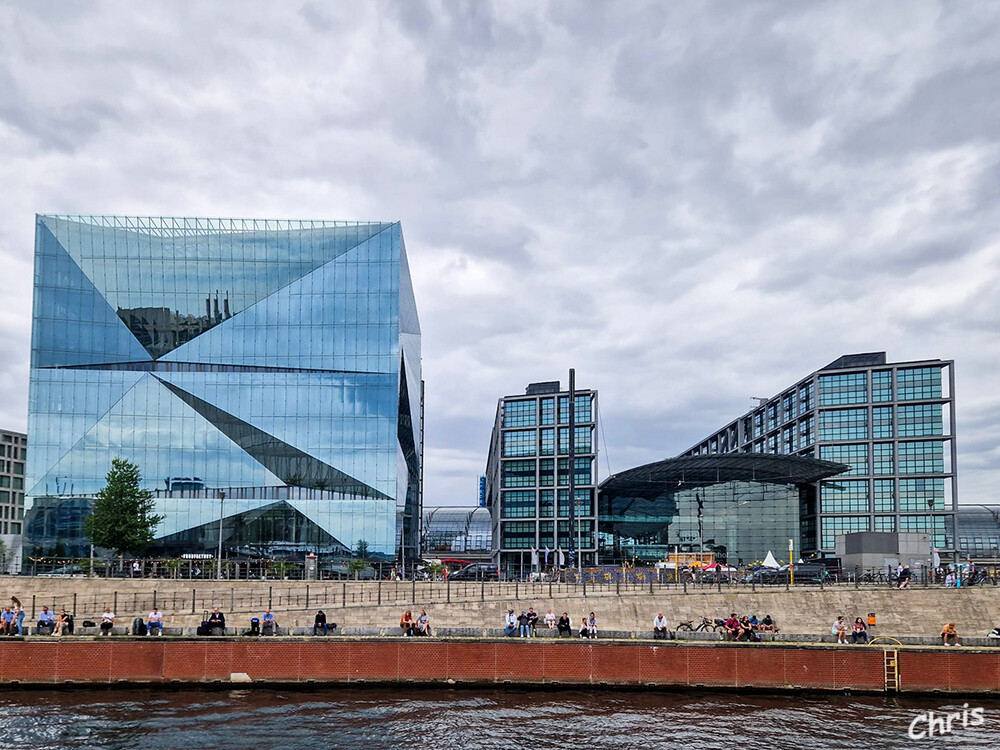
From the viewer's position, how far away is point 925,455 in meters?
108

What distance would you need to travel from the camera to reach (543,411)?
121000mm

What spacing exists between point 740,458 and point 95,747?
82.3 metres

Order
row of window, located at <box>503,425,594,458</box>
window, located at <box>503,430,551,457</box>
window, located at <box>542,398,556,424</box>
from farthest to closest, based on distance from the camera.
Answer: window, located at <box>503,430,551,457</box> < window, located at <box>542,398,556,424</box> < row of window, located at <box>503,425,594,458</box>

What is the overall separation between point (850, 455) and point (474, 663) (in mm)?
89079

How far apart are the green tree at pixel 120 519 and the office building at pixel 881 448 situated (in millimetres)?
63894

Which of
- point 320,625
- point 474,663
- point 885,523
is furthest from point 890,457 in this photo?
point 320,625

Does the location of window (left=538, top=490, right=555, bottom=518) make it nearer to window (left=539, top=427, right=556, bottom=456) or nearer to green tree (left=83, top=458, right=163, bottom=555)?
window (left=539, top=427, right=556, bottom=456)

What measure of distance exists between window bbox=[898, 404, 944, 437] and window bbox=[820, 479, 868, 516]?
309 inches

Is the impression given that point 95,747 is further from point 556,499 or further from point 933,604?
point 556,499

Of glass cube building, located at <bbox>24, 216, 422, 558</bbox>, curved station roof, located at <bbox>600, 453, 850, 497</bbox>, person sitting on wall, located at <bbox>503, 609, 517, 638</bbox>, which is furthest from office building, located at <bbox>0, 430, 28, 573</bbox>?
person sitting on wall, located at <bbox>503, 609, 517, 638</bbox>

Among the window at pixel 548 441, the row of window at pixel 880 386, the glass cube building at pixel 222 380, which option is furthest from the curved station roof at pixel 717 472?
the glass cube building at pixel 222 380

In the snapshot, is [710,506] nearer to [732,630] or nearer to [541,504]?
[541,504]

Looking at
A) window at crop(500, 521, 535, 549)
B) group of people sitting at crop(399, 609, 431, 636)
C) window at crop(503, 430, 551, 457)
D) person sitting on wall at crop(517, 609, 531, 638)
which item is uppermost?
window at crop(503, 430, 551, 457)

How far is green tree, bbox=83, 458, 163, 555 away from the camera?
67062 millimetres
